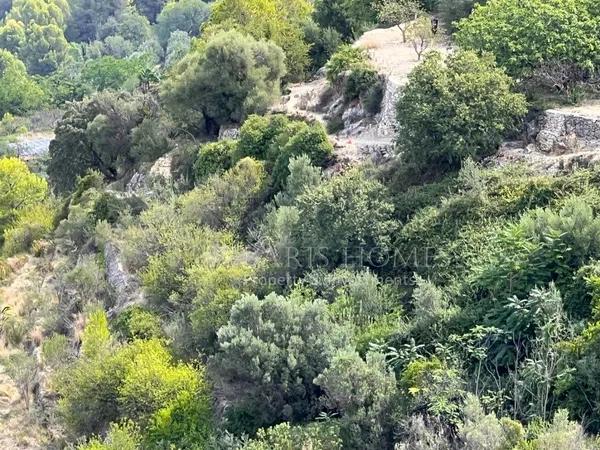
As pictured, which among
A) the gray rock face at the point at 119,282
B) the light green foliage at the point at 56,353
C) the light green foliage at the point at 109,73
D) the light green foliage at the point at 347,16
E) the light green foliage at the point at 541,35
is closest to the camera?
the light green foliage at the point at 56,353

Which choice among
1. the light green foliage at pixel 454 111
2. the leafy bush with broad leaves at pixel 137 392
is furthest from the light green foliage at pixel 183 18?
the leafy bush with broad leaves at pixel 137 392

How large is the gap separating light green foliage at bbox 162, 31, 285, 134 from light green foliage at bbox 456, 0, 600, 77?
14.9 meters

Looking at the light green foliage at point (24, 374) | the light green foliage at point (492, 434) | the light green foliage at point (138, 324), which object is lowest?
the light green foliage at point (24, 374)

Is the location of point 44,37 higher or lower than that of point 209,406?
lower

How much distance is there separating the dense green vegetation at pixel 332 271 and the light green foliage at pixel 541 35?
9cm

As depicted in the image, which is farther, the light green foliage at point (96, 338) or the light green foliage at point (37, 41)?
the light green foliage at point (37, 41)

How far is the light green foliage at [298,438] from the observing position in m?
18.5

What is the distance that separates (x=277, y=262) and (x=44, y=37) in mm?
132422

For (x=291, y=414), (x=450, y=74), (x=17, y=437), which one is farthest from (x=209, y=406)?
(x=450, y=74)

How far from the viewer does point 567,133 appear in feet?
94.1

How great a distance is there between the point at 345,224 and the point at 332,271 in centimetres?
160

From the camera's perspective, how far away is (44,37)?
480 feet

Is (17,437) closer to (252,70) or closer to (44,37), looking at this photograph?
(252,70)

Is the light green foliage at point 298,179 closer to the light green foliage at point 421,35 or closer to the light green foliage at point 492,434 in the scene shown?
the light green foliage at point 421,35
